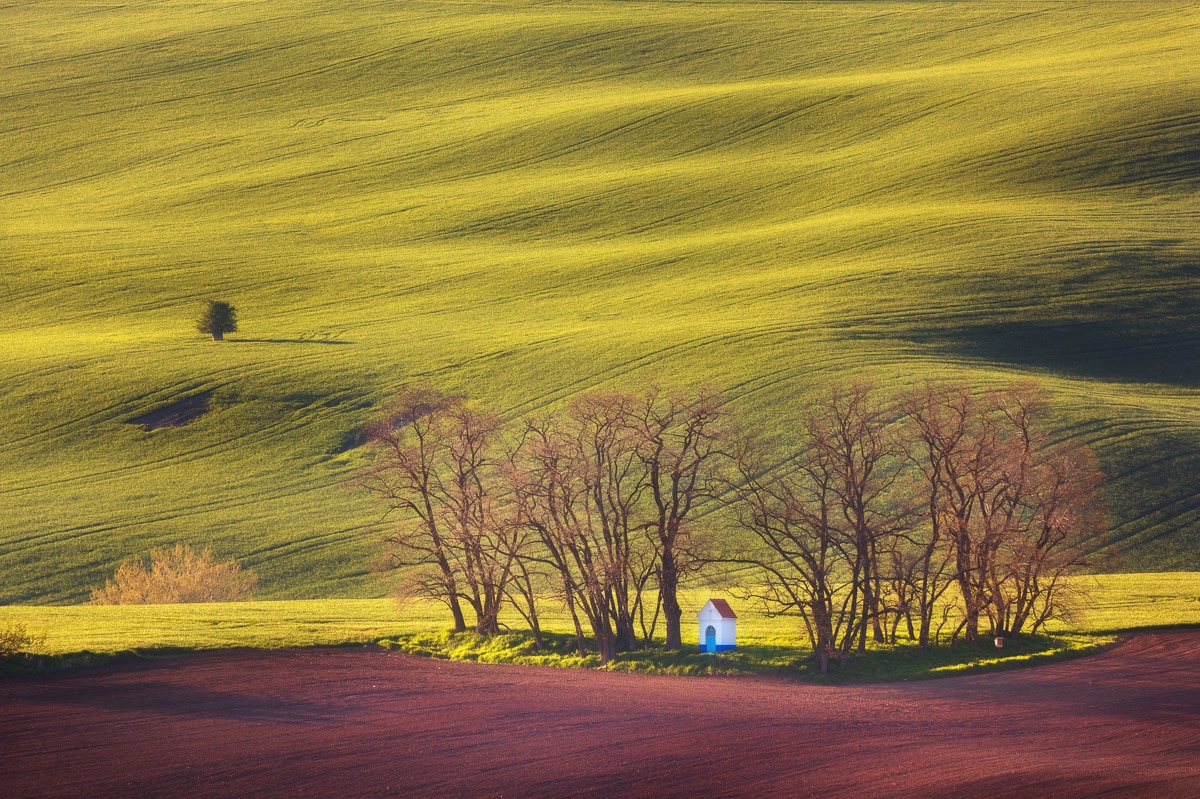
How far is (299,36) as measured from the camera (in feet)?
421

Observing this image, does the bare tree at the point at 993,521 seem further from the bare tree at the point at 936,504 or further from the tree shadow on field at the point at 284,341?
the tree shadow on field at the point at 284,341

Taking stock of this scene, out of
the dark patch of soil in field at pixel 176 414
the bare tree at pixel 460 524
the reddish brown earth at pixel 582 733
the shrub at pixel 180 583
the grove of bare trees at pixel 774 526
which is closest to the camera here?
the reddish brown earth at pixel 582 733

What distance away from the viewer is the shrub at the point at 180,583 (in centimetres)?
4475

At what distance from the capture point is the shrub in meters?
44.8

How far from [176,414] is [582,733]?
1633 inches

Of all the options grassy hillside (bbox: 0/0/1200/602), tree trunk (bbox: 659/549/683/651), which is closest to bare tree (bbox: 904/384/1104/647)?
tree trunk (bbox: 659/549/683/651)

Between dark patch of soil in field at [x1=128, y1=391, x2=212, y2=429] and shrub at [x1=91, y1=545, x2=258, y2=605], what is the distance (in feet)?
44.0

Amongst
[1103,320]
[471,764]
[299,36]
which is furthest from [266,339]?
[299,36]

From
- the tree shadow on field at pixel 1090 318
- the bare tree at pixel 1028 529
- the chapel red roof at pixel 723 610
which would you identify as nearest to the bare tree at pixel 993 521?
the bare tree at pixel 1028 529

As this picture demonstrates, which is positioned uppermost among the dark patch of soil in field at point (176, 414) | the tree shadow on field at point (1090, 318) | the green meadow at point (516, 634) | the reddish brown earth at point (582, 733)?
the tree shadow on field at point (1090, 318)

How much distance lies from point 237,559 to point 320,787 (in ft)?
94.5

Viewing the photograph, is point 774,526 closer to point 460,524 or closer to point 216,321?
point 460,524

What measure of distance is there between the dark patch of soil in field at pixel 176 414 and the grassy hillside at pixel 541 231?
1.08m

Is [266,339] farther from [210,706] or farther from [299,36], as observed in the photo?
[299,36]
